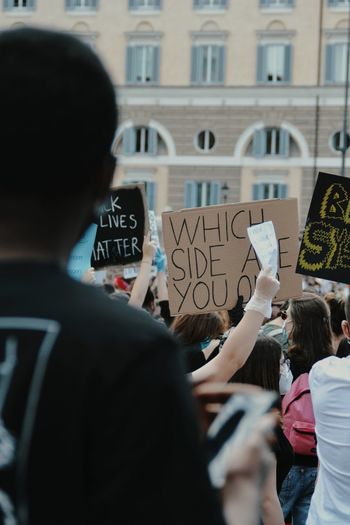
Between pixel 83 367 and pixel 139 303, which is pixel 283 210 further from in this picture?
pixel 83 367

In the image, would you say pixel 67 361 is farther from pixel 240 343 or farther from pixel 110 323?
pixel 240 343

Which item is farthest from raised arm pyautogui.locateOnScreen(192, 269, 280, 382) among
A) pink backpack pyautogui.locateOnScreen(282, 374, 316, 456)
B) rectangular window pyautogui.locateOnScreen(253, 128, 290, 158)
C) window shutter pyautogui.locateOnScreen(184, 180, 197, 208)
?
window shutter pyautogui.locateOnScreen(184, 180, 197, 208)

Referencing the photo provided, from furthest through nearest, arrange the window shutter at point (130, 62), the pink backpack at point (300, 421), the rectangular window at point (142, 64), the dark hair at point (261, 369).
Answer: the window shutter at point (130, 62) < the rectangular window at point (142, 64) < the pink backpack at point (300, 421) < the dark hair at point (261, 369)

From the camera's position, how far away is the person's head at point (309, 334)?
4.68 metres

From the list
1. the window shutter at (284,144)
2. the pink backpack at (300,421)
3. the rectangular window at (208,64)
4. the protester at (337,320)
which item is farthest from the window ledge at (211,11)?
the pink backpack at (300,421)

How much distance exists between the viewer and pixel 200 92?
36281 millimetres

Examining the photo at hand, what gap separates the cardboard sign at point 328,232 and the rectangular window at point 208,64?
31.6 metres

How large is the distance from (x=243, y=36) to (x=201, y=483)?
35.8 m

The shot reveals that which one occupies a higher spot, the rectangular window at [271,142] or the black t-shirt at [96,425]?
the rectangular window at [271,142]

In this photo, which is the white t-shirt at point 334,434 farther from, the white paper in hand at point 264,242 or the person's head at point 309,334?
the person's head at point 309,334

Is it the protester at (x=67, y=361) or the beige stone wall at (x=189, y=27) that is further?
the beige stone wall at (x=189, y=27)

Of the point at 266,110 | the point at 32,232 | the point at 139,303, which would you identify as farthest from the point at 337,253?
the point at 266,110

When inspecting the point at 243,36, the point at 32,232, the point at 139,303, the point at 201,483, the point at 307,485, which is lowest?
the point at 307,485

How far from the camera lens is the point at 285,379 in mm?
4441
